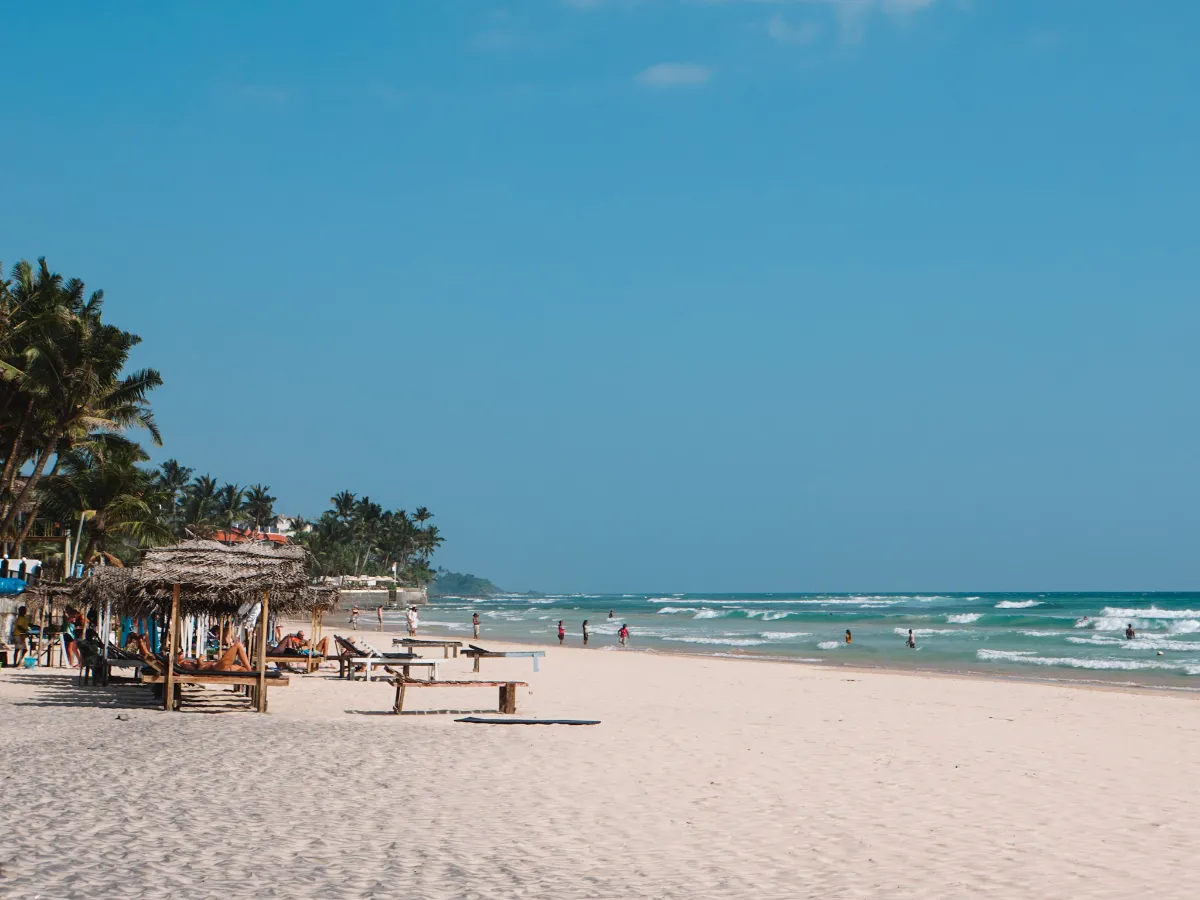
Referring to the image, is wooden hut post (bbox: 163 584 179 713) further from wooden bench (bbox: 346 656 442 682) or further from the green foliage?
the green foliage

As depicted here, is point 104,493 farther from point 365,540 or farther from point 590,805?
point 365,540

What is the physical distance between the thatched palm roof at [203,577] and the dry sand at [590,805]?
62.4 inches

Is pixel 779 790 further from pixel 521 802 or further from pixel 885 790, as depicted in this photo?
pixel 521 802

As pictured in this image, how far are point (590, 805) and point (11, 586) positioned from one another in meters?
17.2

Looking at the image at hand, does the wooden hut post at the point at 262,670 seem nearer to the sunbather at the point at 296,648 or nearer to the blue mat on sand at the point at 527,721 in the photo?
the blue mat on sand at the point at 527,721

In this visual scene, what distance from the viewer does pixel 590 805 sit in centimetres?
866

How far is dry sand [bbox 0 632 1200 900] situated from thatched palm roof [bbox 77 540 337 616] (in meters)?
1.59

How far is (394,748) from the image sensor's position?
37.8 feet

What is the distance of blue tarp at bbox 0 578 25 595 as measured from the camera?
846 inches

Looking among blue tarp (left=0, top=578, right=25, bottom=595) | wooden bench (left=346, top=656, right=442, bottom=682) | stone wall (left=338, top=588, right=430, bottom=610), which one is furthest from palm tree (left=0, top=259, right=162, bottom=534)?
stone wall (left=338, top=588, right=430, bottom=610)

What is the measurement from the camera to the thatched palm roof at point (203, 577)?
47.5ft

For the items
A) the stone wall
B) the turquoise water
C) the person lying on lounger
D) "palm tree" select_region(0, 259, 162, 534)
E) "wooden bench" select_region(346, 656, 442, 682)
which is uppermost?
"palm tree" select_region(0, 259, 162, 534)

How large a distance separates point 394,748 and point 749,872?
572 centimetres

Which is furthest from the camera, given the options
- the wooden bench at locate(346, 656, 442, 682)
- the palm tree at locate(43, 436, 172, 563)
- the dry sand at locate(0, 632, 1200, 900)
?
the palm tree at locate(43, 436, 172, 563)
